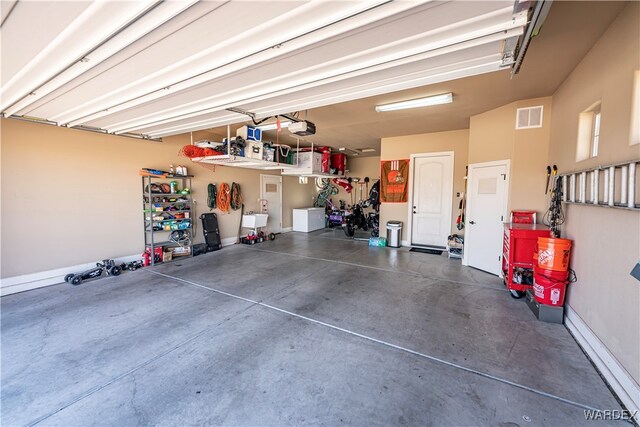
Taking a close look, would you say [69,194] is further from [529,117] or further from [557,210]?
[529,117]

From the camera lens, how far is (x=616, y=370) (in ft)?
6.20

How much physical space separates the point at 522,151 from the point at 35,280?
8.09 m

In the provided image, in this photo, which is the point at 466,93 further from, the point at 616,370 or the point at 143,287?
the point at 143,287

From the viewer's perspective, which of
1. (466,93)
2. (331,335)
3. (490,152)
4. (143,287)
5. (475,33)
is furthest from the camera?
(490,152)

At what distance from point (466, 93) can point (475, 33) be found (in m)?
2.37

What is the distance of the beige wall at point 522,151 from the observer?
3.85 m

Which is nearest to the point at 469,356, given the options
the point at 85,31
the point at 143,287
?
the point at 85,31

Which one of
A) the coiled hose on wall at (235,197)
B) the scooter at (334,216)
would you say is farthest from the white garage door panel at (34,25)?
the scooter at (334,216)

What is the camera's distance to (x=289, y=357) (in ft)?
7.38

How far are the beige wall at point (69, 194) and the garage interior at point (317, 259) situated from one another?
0.03m

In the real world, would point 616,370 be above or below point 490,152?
below

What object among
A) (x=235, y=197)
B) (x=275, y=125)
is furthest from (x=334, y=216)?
(x=275, y=125)

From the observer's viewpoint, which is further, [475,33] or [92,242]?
[92,242]

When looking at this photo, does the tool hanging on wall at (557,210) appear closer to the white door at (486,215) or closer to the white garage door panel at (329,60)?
the white door at (486,215)
